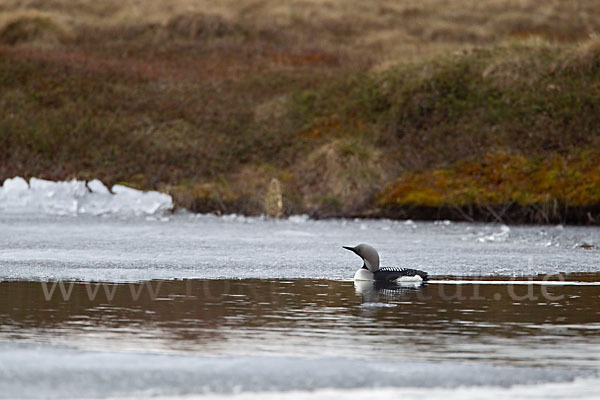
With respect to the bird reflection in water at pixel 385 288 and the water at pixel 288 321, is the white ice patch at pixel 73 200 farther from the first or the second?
the bird reflection in water at pixel 385 288

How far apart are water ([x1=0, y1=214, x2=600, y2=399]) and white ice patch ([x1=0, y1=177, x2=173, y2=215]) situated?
5.94 meters

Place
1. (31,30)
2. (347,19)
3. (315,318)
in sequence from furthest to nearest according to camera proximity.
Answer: (347,19)
(31,30)
(315,318)

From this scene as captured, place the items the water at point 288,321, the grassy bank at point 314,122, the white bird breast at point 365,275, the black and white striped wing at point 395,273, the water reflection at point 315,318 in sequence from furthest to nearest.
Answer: the grassy bank at point 314,122 < the white bird breast at point 365,275 < the black and white striped wing at point 395,273 < the water reflection at point 315,318 < the water at point 288,321

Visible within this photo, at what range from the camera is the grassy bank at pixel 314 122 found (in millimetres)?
23594

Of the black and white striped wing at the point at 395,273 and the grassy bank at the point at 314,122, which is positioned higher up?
the grassy bank at the point at 314,122

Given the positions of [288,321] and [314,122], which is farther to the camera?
[314,122]

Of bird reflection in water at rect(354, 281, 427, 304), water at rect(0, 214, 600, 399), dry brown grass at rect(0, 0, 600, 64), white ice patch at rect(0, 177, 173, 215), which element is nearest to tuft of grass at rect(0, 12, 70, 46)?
dry brown grass at rect(0, 0, 600, 64)

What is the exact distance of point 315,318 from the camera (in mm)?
9141

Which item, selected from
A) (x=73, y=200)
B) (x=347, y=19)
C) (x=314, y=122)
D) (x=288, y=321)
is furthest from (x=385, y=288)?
(x=347, y=19)

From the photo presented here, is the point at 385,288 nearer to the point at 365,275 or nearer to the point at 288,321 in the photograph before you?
the point at 365,275

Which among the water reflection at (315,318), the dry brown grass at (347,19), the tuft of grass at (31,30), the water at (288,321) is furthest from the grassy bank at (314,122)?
the water reflection at (315,318)

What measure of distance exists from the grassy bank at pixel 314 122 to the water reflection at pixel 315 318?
11279mm

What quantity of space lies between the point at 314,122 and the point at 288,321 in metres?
22.4

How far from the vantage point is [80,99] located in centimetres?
3331
